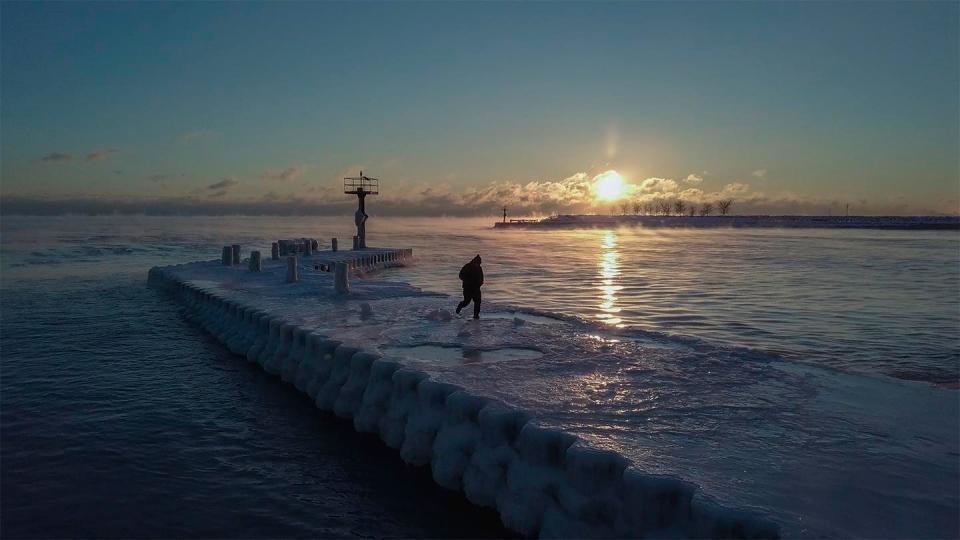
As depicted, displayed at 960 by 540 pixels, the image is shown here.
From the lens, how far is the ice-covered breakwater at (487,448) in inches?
237

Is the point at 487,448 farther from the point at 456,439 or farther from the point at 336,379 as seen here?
the point at 336,379

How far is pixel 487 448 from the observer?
8.02 metres

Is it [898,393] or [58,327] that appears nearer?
[898,393]

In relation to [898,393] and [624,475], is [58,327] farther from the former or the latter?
[898,393]

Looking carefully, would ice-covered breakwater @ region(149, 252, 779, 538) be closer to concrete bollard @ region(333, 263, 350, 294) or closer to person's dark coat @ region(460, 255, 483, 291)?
person's dark coat @ region(460, 255, 483, 291)

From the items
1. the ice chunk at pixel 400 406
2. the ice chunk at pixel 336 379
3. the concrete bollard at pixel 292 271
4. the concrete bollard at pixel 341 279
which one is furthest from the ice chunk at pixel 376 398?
the concrete bollard at pixel 292 271

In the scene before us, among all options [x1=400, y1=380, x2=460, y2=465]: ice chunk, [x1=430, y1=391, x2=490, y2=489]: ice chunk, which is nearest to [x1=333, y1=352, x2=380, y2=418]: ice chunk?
[x1=400, y1=380, x2=460, y2=465]: ice chunk

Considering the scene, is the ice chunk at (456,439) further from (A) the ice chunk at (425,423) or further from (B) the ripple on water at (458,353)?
(B) the ripple on water at (458,353)

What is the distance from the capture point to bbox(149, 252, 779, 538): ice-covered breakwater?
6008mm

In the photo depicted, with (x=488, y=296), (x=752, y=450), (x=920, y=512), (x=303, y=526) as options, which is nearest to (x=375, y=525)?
(x=303, y=526)

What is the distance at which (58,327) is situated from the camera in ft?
65.3

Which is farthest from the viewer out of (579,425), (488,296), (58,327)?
(488,296)

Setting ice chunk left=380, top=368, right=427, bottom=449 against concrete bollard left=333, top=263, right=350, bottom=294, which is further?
concrete bollard left=333, top=263, right=350, bottom=294

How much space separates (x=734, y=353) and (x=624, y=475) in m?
8.12
